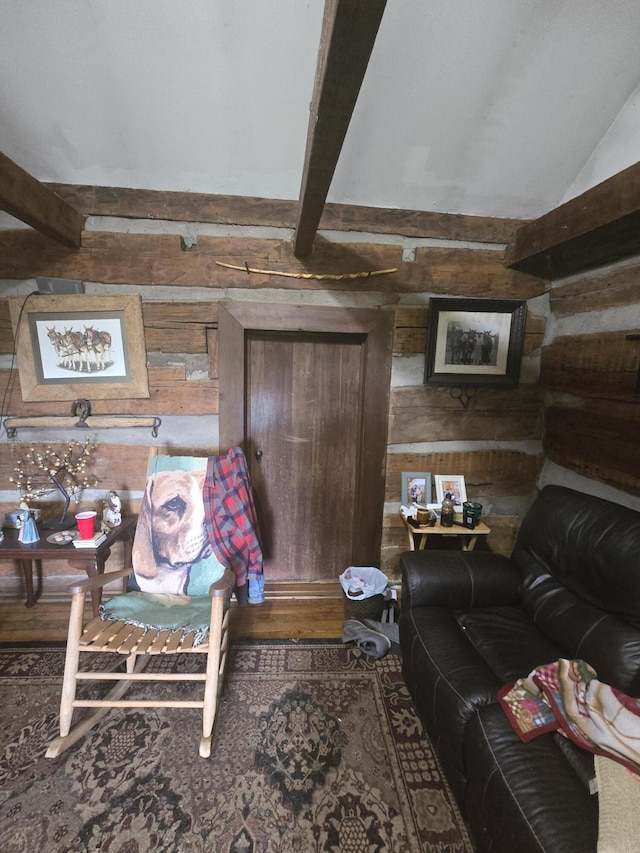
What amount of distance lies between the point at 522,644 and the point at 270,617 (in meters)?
1.42

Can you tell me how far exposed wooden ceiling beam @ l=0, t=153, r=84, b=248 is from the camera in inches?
60.6

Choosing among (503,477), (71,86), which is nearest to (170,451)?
(71,86)

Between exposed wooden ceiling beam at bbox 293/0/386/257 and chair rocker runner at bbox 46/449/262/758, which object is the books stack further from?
exposed wooden ceiling beam at bbox 293/0/386/257

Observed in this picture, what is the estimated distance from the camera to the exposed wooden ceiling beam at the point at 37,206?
1538 mm

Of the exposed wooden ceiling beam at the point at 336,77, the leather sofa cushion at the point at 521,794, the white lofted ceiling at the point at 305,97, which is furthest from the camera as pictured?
the white lofted ceiling at the point at 305,97

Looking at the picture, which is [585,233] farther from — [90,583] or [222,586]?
[90,583]

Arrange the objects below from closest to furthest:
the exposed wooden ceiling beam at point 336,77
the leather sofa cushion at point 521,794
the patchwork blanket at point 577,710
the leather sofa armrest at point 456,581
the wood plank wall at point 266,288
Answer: the exposed wooden ceiling beam at point 336,77
the leather sofa cushion at point 521,794
the patchwork blanket at point 577,710
the leather sofa armrest at point 456,581
the wood plank wall at point 266,288

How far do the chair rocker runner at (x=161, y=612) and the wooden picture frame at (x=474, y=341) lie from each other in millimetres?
1545

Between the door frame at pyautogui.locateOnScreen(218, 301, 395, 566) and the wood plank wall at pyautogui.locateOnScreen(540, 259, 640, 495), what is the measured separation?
42.4 inches

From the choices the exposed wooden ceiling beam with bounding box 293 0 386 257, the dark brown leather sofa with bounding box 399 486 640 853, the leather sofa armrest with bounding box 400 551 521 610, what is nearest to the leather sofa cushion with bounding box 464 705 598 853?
the dark brown leather sofa with bounding box 399 486 640 853

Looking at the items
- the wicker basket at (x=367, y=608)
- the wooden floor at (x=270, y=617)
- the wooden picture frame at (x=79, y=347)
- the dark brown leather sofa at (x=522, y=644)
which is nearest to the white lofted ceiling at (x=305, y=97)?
the wooden picture frame at (x=79, y=347)

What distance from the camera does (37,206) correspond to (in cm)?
170

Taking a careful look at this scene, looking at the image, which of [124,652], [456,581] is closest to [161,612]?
[124,652]

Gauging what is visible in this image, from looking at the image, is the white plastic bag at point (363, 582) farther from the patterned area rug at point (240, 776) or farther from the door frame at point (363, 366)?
the patterned area rug at point (240, 776)
